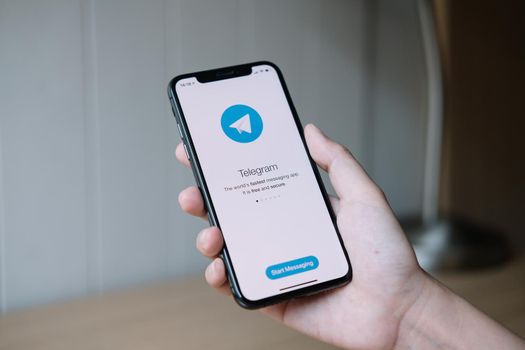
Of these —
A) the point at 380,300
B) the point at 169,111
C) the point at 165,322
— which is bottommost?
the point at 165,322

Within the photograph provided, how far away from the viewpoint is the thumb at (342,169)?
0.65m

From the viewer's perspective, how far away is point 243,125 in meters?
0.66

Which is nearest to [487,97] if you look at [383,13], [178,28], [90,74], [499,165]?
[499,165]

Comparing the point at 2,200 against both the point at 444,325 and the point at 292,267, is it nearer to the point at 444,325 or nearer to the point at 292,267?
the point at 292,267

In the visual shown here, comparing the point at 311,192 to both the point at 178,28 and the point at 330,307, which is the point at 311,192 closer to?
the point at 330,307

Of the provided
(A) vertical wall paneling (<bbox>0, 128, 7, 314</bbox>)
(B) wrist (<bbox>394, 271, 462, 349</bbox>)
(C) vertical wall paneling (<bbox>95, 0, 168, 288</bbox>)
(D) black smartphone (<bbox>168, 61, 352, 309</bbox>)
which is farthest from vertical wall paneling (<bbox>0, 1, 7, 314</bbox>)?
(B) wrist (<bbox>394, 271, 462, 349</bbox>)

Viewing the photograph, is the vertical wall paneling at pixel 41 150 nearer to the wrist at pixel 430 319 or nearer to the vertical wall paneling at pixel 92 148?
the vertical wall paneling at pixel 92 148

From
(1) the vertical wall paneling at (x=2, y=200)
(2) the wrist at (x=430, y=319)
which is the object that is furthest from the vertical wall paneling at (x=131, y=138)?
(2) the wrist at (x=430, y=319)

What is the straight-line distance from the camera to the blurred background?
0.78 metres

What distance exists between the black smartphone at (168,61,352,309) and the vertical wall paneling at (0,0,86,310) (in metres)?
0.19

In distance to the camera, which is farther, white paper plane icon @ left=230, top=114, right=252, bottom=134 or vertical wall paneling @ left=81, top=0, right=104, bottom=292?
vertical wall paneling @ left=81, top=0, right=104, bottom=292

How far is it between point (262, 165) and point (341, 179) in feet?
0.25

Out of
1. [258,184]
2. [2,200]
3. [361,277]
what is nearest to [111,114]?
[2,200]

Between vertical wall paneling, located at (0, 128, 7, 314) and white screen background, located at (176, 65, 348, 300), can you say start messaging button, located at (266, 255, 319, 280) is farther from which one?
vertical wall paneling, located at (0, 128, 7, 314)
